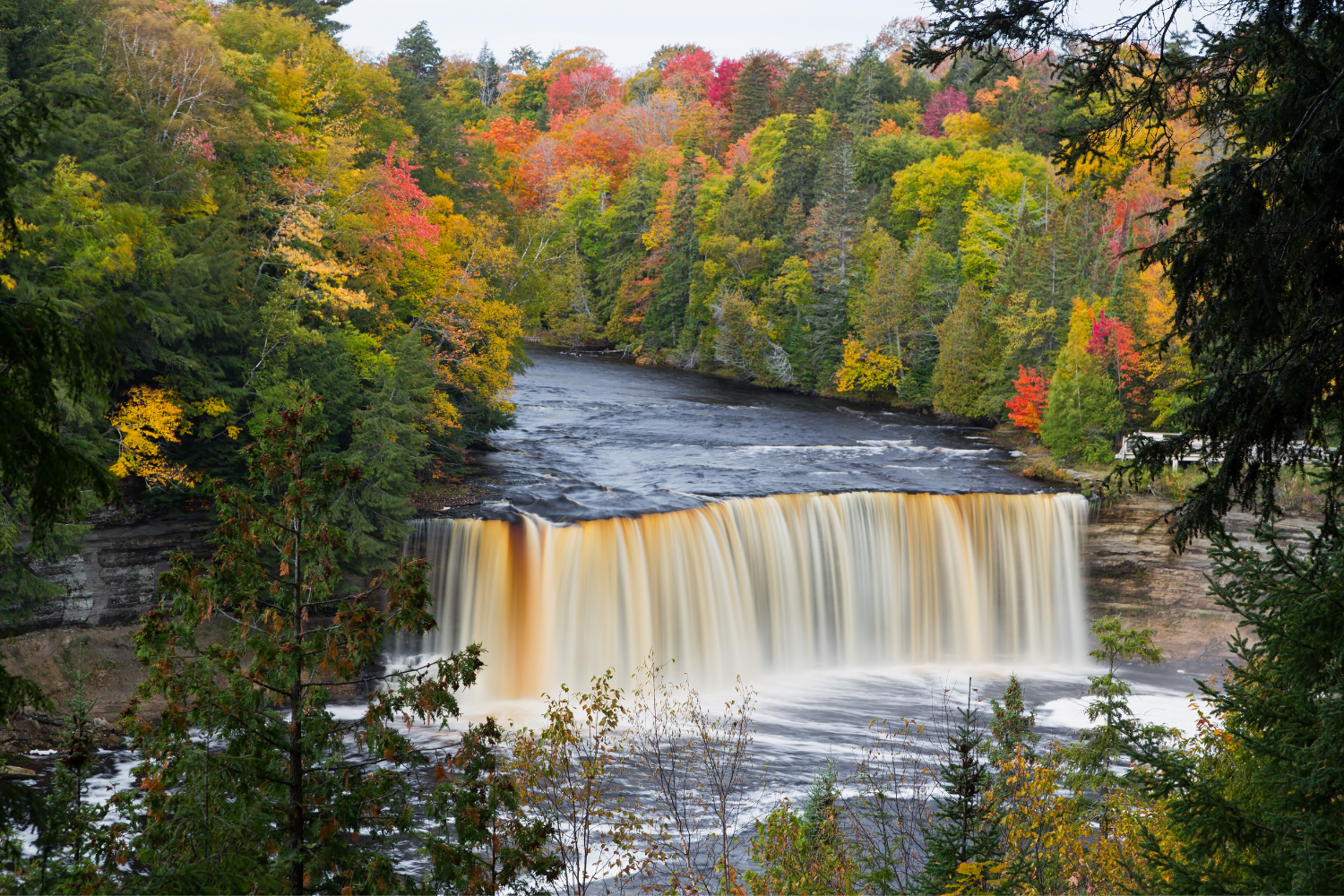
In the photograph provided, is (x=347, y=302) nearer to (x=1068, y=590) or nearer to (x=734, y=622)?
(x=734, y=622)

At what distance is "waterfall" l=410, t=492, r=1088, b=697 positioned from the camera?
21688 mm

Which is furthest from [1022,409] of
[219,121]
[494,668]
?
[219,121]

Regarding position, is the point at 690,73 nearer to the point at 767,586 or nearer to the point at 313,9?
the point at 313,9

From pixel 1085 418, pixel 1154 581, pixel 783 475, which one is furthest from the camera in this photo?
pixel 1085 418

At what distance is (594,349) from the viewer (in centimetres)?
6069

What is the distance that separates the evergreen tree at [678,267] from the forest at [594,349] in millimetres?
256

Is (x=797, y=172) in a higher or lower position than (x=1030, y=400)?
higher

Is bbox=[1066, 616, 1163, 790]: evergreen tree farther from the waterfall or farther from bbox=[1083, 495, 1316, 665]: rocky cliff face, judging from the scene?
bbox=[1083, 495, 1316, 665]: rocky cliff face

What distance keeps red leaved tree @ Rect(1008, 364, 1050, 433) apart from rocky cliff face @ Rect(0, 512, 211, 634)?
25.6 m

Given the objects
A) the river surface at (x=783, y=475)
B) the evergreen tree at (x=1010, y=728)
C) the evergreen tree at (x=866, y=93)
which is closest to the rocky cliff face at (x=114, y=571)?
the river surface at (x=783, y=475)

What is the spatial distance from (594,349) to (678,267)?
6935mm

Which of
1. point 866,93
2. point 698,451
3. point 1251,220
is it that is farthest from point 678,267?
point 1251,220

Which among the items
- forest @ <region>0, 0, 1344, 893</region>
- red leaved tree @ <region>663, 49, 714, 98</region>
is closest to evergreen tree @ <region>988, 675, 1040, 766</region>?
forest @ <region>0, 0, 1344, 893</region>

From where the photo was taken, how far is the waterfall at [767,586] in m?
21.7
